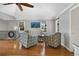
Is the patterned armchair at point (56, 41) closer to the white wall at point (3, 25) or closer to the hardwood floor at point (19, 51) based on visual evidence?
the hardwood floor at point (19, 51)

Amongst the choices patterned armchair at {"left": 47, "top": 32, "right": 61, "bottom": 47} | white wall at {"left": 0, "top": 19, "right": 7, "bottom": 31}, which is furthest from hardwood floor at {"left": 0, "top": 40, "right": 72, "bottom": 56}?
white wall at {"left": 0, "top": 19, "right": 7, "bottom": 31}

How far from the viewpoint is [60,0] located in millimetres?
676

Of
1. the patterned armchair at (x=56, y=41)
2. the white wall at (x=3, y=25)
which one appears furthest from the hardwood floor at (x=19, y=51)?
the white wall at (x=3, y=25)

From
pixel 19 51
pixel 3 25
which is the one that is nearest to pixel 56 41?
pixel 19 51

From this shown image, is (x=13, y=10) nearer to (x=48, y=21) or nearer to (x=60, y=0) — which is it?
(x=48, y=21)

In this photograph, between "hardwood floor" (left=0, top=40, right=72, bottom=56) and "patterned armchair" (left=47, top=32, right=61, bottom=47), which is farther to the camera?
"patterned armchair" (left=47, top=32, right=61, bottom=47)

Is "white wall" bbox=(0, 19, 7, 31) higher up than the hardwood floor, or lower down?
higher up

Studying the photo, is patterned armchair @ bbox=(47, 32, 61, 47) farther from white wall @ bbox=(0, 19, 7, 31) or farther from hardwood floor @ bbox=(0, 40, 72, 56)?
white wall @ bbox=(0, 19, 7, 31)

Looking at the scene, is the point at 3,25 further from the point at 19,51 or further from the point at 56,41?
the point at 56,41

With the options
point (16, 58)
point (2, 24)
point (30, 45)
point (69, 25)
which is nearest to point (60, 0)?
point (16, 58)

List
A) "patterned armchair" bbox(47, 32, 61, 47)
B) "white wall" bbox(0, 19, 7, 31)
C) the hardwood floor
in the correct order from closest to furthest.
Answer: "white wall" bbox(0, 19, 7, 31)
the hardwood floor
"patterned armchair" bbox(47, 32, 61, 47)

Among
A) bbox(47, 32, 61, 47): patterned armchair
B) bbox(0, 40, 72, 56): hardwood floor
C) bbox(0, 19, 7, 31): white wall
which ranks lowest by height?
bbox(0, 40, 72, 56): hardwood floor

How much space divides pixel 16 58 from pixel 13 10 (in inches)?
91.8

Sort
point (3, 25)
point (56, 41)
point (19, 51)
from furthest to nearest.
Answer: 1. point (56, 41)
2. point (19, 51)
3. point (3, 25)
